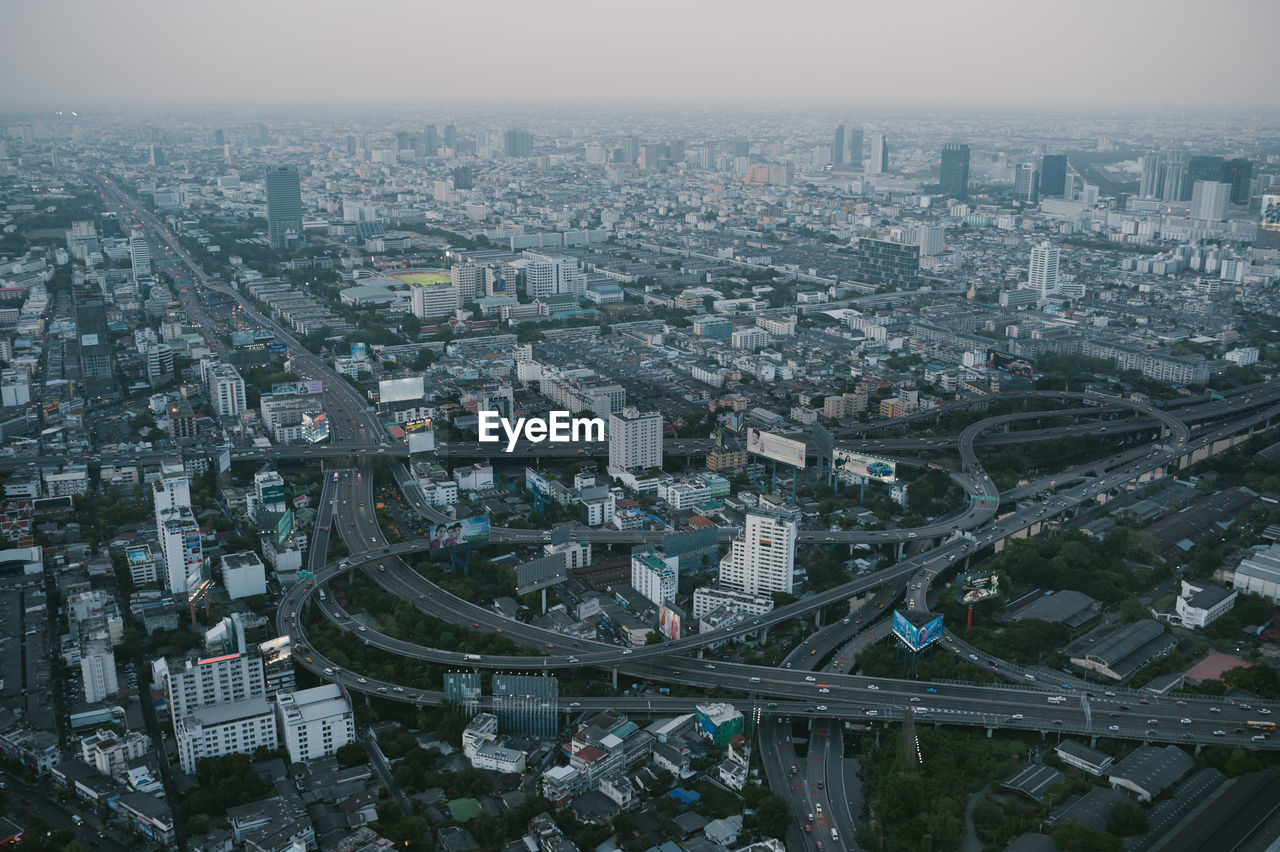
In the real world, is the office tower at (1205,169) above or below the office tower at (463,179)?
above


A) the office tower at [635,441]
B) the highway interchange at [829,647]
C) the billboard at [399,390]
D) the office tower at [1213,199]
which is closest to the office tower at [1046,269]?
the office tower at [1213,199]

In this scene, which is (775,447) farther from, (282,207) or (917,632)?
(282,207)

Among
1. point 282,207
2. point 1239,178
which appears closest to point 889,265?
point 1239,178

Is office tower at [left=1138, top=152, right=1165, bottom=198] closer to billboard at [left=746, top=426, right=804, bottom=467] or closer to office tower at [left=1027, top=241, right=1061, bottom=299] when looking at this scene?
office tower at [left=1027, top=241, right=1061, bottom=299]

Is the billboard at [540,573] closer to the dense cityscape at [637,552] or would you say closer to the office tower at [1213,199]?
the dense cityscape at [637,552]

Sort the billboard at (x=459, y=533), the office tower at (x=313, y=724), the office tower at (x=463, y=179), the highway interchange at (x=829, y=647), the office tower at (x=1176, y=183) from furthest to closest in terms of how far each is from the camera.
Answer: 1. the office tower at (x=463, y=179)
2. the office tower at (x=1176, y=183)
3. the billboard at (x=459, y=533)
4. the highway interchange at (x=829, y=647)
5. the office tower at (x=313, y=724)

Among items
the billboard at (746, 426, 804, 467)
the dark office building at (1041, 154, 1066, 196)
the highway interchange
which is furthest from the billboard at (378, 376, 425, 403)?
the dark office building at (1041, 154, 1066, 196)
